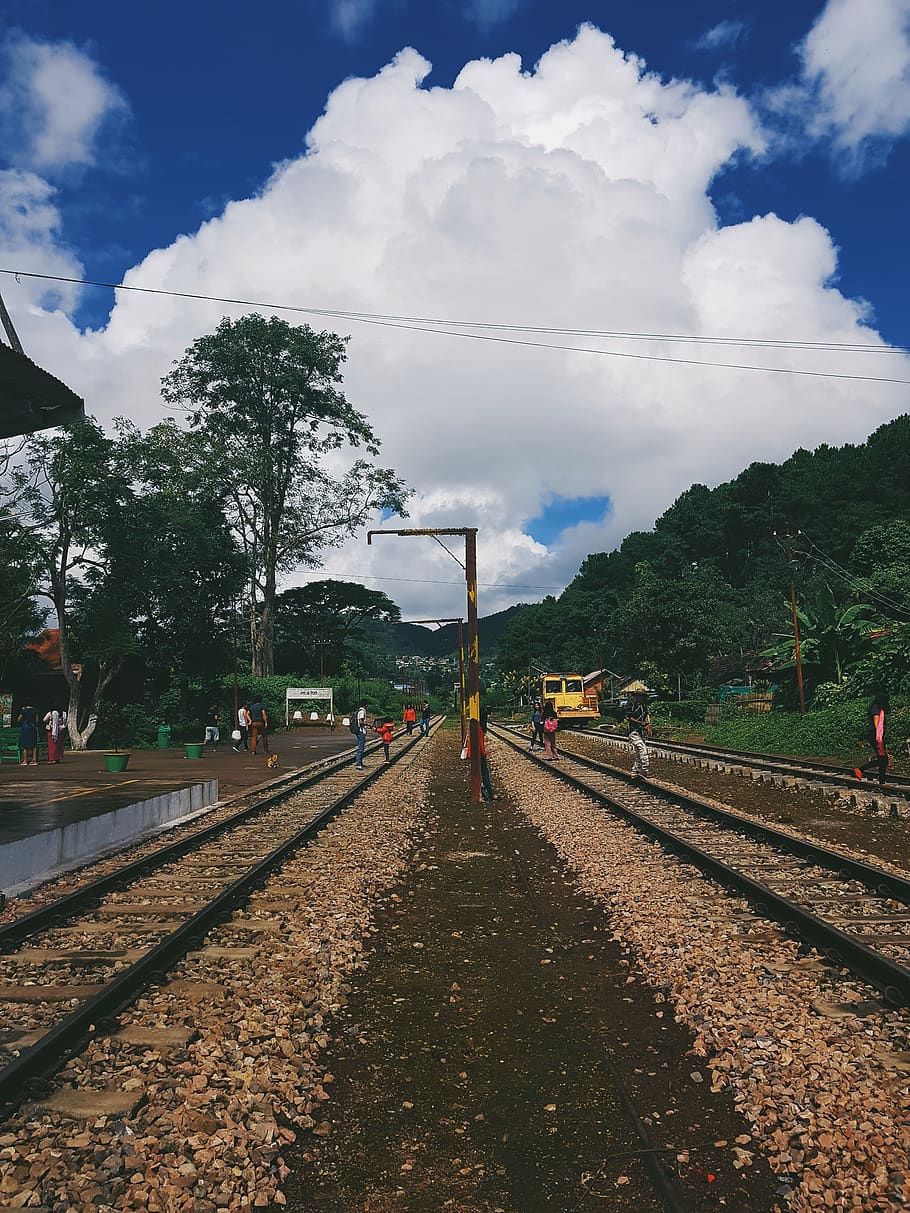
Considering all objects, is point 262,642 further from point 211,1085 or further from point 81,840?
point 211,1085

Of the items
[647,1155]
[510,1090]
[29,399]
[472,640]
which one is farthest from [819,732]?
[647,1155]

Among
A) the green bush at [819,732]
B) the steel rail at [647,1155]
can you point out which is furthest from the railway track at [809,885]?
the green bush at [819,732]

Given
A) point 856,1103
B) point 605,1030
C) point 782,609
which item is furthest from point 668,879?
point 782,609

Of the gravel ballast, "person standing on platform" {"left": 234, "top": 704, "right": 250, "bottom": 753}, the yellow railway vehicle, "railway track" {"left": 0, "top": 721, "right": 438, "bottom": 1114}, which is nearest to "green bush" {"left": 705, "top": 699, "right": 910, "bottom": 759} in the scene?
the yellow railway vehicle

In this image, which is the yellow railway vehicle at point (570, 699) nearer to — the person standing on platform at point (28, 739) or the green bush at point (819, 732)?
the green bush at point (819, 732)

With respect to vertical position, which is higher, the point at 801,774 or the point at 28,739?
the point at 28,739

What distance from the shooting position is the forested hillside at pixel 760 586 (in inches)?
1358

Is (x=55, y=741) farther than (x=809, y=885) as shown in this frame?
Yes

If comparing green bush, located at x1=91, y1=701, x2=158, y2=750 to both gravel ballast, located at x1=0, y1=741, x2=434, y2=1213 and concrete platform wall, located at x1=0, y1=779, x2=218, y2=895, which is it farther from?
gravel ballast, located at x1=0, y1=741, x2=434, y2=1213

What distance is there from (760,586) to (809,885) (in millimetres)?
79927

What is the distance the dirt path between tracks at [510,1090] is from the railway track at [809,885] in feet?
4.92

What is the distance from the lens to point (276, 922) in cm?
743

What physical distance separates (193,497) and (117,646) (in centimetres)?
1547

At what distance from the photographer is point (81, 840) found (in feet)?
36.2
